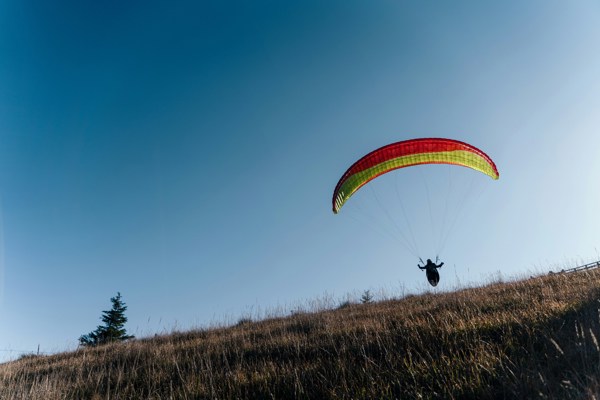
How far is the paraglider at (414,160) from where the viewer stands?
41.8 ft

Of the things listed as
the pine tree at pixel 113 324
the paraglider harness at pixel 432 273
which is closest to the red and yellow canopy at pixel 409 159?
the paraglider harness at pixel 432 273

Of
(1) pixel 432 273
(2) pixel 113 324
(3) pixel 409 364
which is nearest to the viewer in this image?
(3) pixel 409 364

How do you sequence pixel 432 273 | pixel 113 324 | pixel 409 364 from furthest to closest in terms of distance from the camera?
pixel 113 324 → pixel 432 273 → pixel 409 364

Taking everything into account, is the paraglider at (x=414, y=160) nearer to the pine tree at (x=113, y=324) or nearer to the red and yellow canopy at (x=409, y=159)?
the red and yellow canopy at (x=409, y=159)

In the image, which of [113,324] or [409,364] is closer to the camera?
[409,364]

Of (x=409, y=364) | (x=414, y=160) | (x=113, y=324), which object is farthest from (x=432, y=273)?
(x=113, y=324)

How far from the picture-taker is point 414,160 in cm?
1376

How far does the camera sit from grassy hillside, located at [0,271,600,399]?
3208 mm

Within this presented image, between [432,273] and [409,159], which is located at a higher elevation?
[409,159]

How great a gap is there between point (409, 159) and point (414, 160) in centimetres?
23

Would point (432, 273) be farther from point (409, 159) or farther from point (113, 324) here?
point (113, 324)

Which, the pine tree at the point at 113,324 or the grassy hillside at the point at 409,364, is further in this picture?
the pine tree at the point at 113,324

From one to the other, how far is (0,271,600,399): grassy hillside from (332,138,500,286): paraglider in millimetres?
6928

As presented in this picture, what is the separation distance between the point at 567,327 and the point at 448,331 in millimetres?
1434
